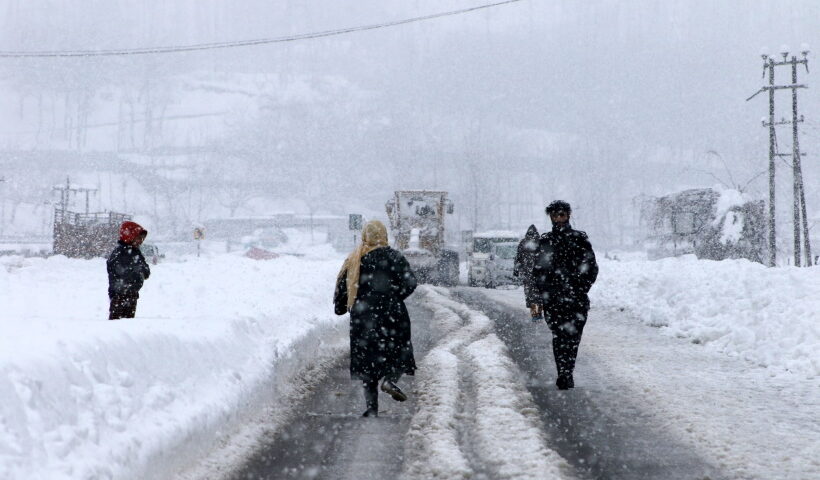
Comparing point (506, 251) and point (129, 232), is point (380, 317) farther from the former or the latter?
point (506, 251)

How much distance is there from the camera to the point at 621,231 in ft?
349

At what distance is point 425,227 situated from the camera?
34000 mm

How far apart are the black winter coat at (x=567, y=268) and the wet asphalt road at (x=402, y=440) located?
3.01 ft

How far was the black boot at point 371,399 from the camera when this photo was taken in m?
6.39

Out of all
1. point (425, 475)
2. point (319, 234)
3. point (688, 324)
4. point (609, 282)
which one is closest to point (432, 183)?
point (319, 234)

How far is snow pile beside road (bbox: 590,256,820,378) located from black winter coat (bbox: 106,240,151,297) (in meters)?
7.51

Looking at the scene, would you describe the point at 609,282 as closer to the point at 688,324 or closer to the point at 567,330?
the point at 688,324

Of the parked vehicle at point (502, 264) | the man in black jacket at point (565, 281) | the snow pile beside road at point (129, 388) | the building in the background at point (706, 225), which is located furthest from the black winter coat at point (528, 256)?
the building in the background at point (706, 225)

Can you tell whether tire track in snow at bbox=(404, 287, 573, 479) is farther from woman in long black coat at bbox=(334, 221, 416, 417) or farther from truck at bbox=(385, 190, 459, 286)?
truck at bbox=(385, 190, 459, 286)

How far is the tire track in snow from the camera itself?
4.55 metres

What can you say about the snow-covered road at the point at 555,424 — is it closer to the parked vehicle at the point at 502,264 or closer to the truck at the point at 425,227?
the parked vehicle at the point at 502,264

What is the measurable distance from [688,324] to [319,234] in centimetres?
11173

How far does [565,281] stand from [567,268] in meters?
0.14

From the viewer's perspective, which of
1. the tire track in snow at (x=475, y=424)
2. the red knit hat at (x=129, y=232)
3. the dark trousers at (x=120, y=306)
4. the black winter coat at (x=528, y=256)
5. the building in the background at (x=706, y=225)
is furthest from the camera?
the building in the background at (x=706, y=225)
